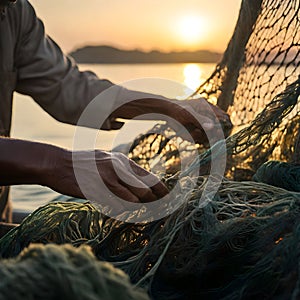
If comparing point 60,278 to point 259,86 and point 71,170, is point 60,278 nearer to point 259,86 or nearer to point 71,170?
point 71,170

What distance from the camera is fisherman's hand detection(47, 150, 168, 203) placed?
132cm

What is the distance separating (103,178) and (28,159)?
0.18 m

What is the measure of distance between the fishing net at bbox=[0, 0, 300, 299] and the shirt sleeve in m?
0.87

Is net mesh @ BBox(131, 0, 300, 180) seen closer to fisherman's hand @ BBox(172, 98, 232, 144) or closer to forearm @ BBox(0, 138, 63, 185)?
fisherman's hand @ BBox(172, 98, 232, 144)

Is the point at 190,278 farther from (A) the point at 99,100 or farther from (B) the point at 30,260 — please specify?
(A) the point at 99,100

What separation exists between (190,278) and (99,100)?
4.54 ft

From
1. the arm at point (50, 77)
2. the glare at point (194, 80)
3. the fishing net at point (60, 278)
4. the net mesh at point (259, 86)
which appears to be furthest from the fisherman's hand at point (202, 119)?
the fishing net at point (60, 278)

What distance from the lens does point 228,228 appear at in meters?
1.20

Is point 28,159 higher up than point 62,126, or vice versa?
point 28,159

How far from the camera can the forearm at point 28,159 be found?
1.38 m

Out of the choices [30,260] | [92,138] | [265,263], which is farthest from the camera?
[92,138]

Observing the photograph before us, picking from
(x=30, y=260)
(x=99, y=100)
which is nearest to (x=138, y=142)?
(x=99, y=100)

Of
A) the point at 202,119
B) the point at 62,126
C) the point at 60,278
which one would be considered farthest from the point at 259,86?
the point at 62,126

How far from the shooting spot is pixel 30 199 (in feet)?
15.4
